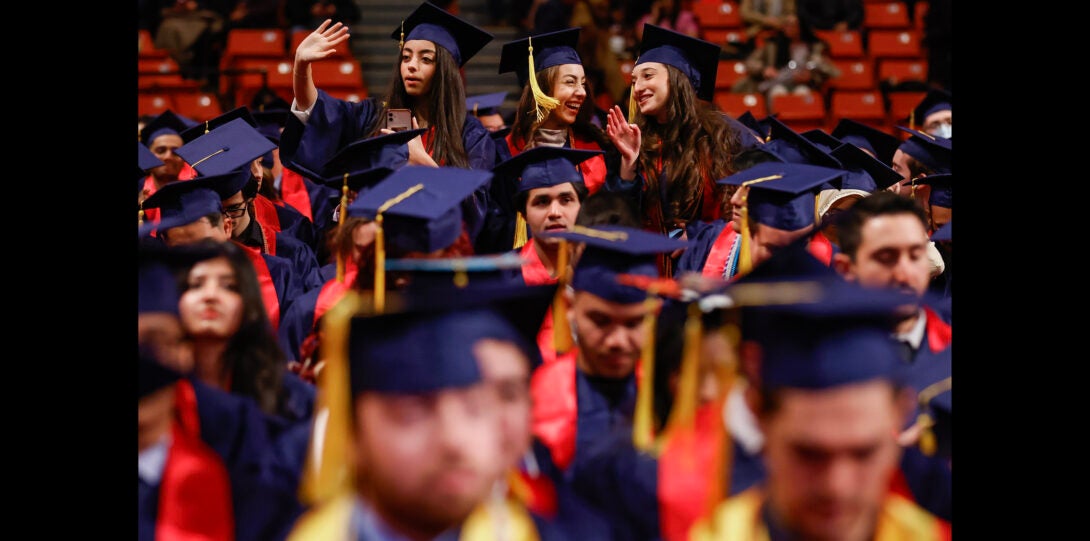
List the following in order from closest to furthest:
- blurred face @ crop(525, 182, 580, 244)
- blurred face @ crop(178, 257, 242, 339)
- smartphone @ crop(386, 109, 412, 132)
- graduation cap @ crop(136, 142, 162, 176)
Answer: blurred face @ crop(178, 257, 242, 339) → blurred face @ crop(525, 182, 580, 244) → smartphone @ crop(386, 109, 412, 132) → graduation cap @ crop(136, 142, 162, 176)

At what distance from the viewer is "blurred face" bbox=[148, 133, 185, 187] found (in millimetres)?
5477

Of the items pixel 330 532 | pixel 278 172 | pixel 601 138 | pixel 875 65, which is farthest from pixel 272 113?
pixel 875 65

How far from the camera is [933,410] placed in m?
2.06

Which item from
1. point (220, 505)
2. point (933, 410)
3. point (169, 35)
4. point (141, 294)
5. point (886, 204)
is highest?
point (169, 35)

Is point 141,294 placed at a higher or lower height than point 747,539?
higher

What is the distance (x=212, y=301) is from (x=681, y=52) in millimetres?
2965

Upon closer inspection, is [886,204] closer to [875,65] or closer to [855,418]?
[855,418]

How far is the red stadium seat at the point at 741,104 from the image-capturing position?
8961 mm

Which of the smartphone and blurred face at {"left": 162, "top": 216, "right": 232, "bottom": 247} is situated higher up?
the smartphone

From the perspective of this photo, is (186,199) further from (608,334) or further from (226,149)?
(608,334)

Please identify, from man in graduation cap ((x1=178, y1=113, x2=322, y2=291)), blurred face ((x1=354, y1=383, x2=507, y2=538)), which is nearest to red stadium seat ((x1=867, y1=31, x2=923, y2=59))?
man in graduation cap ((x1=178, y1=113, x2=322, y2=291))

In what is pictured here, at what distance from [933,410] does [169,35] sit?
28.4ft

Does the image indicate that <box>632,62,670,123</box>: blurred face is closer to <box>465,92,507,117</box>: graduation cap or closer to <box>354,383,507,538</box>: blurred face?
<box>465,92,507,117</box>: graduation cap

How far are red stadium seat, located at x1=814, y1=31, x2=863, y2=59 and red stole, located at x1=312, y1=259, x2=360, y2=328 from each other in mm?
7454
